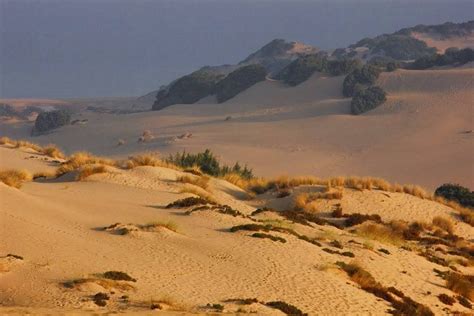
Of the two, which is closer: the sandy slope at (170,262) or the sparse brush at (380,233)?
the sandy slope at (170,262)

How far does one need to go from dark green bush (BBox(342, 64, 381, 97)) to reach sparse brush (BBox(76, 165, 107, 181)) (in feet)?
120

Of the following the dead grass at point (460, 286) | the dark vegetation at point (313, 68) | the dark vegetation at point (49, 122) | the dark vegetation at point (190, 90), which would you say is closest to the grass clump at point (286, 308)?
the dead grass at point (460, 286)

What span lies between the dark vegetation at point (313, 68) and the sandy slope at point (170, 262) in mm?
44600

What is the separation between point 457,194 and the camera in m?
30.4

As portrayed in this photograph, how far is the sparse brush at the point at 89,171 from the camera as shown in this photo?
23.6 meters

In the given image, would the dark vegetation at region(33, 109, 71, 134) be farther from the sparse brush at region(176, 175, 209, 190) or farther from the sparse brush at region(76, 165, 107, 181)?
the sparse brush at region(176, 175, 209, 190)

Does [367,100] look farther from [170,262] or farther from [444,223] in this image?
[170,262]

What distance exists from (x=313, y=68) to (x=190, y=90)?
13751 mm

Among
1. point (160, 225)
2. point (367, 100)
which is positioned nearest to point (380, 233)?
point (160, 225)

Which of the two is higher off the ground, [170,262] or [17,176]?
[17,176]

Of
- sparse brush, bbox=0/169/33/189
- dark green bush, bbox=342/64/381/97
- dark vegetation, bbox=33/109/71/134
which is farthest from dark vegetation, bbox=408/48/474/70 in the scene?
sparse brush, bbox=0/169/33/189

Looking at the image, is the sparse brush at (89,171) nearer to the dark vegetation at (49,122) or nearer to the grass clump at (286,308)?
the grass clump at (286,308)

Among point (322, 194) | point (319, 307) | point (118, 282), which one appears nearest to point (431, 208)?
point (322, 194)

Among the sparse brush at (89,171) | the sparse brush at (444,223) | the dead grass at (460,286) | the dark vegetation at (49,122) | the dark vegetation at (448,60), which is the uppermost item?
the dark vegetation at (448,60)
